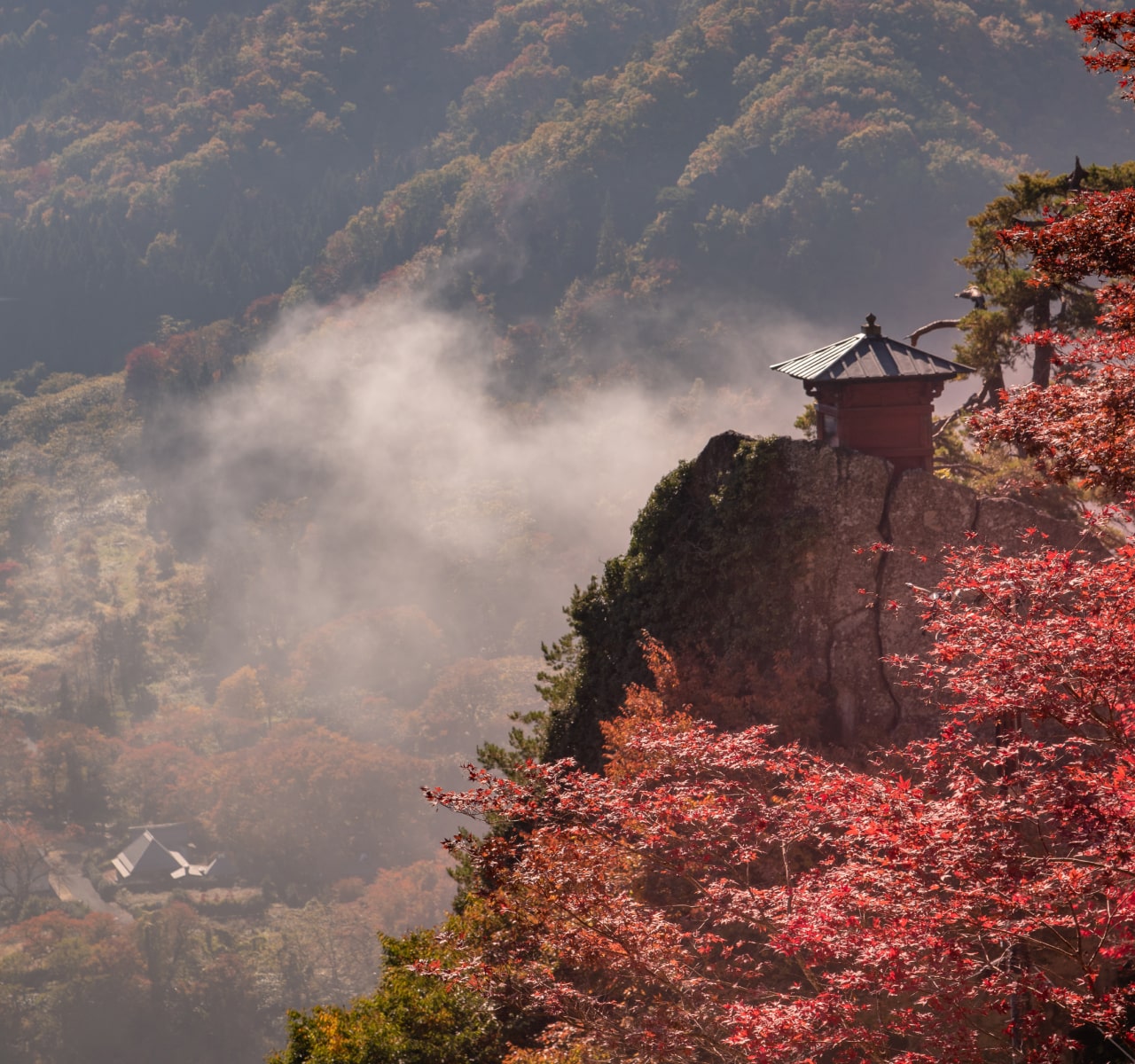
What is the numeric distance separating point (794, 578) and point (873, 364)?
302 centimetres

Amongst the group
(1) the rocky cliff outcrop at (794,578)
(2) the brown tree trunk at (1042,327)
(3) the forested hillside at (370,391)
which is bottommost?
(1) the rocky cliff outcrop at (794,578)

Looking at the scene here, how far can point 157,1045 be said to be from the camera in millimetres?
57438

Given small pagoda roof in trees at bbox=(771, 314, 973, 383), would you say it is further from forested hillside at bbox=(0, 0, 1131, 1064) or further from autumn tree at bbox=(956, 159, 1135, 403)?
forested hillside at bbox=(0, 0, 1131, 1064)

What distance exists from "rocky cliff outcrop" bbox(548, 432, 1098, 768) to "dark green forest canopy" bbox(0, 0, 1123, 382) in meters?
94.7

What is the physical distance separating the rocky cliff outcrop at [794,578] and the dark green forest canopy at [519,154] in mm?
94678

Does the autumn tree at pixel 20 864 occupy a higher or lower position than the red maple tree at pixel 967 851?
higher

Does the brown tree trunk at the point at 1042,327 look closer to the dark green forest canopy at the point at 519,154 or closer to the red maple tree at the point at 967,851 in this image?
the red maple tree at the point at 967,851

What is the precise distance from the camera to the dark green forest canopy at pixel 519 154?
109 metres

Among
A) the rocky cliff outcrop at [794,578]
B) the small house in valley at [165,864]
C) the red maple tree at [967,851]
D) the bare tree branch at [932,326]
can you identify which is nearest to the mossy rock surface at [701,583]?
the rocky cliff outcrop at [794,578]

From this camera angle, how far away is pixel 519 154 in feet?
409

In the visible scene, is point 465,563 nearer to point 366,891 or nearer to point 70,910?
point 366,891

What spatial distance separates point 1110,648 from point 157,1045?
6132 centimetres

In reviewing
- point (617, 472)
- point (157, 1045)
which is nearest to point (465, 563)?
point (617, 472)

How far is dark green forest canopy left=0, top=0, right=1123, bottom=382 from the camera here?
108688mm
